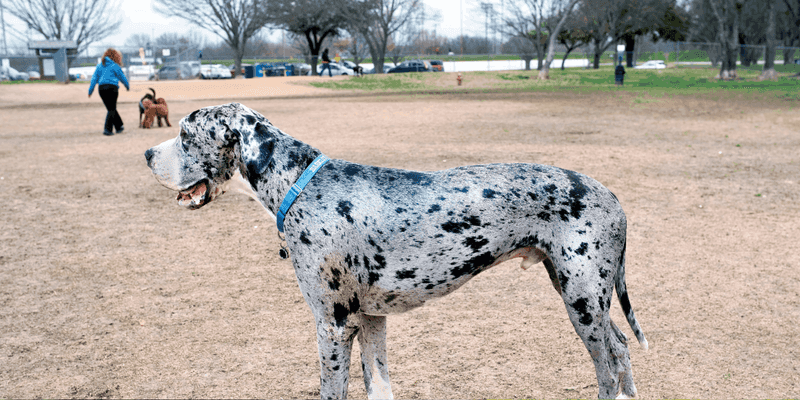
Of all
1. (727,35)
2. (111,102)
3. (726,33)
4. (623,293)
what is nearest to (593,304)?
(623,293)

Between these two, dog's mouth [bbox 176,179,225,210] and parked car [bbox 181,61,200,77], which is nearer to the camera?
dog's mouth [bbox 176,179,225,210]

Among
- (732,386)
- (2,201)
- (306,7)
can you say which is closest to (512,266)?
(732,386)

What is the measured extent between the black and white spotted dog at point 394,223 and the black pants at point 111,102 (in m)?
13.4

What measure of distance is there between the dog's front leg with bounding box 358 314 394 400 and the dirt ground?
2.01ft

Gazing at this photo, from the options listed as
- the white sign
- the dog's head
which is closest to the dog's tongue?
the dog's head

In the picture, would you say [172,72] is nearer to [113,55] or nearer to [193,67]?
[193,67]

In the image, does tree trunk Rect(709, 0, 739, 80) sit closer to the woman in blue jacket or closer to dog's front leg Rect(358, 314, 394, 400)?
the woman in blue jacket

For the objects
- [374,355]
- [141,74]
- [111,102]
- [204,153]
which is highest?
[141,74]

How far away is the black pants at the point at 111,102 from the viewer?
14.5 metres

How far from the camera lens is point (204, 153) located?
268 centimetres

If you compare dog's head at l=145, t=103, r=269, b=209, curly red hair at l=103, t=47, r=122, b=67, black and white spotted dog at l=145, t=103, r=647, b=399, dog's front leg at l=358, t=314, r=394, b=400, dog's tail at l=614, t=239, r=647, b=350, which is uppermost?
curly red hair at l=103, t=47, r=122, b=67

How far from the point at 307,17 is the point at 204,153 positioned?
50765 mm

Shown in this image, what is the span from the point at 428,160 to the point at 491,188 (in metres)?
8.83

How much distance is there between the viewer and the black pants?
1453cm
